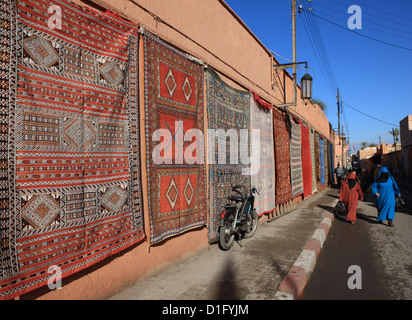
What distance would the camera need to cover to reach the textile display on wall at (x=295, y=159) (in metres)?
9.67

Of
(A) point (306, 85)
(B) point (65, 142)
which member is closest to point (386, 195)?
(A) point (306, 85)

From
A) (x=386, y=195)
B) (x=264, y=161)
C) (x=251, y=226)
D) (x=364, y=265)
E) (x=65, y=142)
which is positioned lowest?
(x=364, y=265)

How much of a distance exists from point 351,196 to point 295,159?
2825 millimetres

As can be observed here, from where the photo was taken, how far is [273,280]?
3498 mm

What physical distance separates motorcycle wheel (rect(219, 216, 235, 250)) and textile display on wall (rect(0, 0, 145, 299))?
1.84 meters

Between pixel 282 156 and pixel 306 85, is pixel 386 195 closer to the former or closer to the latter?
pixel 282 156

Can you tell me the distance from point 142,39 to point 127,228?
220 centimetres

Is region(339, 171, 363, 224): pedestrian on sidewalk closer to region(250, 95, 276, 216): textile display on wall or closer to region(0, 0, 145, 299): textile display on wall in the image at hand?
region(250, 95, 276, 216): textile display on wall

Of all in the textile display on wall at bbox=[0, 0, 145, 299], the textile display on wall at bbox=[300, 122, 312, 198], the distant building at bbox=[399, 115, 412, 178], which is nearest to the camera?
the textile display on wall at bbox=[0, 0, 145, 299]

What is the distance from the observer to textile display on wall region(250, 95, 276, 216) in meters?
6.61

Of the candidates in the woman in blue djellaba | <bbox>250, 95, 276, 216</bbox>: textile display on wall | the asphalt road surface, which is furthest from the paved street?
the woman in blue djellaba

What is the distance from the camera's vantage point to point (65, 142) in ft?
7.64

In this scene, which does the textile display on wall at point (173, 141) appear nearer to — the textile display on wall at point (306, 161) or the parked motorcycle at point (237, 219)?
the parked motorcycle at point (237, 219)

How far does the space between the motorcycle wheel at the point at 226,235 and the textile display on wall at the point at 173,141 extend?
40cm
